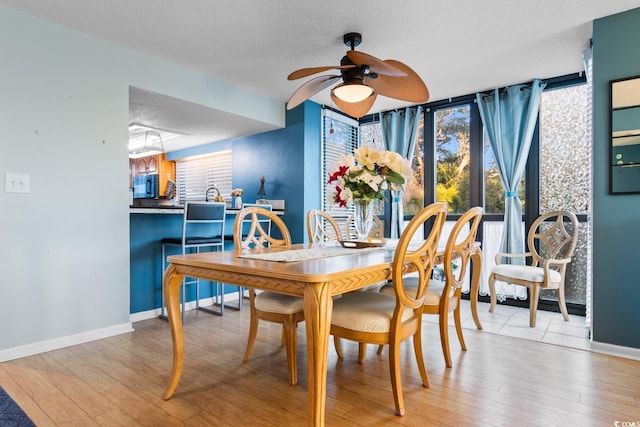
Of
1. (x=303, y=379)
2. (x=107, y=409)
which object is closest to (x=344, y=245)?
(x=303, y=379)

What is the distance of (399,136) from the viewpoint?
4.62m

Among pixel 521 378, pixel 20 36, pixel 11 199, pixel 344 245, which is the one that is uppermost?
pixel 20 36

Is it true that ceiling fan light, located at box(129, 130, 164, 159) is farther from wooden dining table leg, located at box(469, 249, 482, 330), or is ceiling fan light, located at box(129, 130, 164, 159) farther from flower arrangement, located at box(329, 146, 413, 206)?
wooden dining table leg, located at box(469, 249, 482, 330)

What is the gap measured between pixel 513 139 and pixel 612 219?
4.80 ft

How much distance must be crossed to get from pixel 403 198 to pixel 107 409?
3838 millimetres

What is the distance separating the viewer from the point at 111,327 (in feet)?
9.40

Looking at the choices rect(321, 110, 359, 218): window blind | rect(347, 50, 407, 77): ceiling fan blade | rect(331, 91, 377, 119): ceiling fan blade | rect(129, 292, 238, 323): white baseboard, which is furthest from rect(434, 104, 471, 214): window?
rect(129, 292, 238, 323): white baseboard

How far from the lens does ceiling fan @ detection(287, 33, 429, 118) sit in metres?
2.22

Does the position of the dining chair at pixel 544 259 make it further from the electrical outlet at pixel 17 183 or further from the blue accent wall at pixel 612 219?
the electrical outlet at pixel 17 183

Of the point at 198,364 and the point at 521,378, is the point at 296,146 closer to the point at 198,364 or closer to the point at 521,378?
the point at 198,364

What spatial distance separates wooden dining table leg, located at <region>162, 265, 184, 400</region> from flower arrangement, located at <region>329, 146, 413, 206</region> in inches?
41.3

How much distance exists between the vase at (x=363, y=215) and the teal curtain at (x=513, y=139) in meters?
2.22

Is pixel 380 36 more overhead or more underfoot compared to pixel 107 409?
more overhead

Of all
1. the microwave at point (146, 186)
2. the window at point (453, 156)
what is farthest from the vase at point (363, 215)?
the microwave at point (146, 186)
